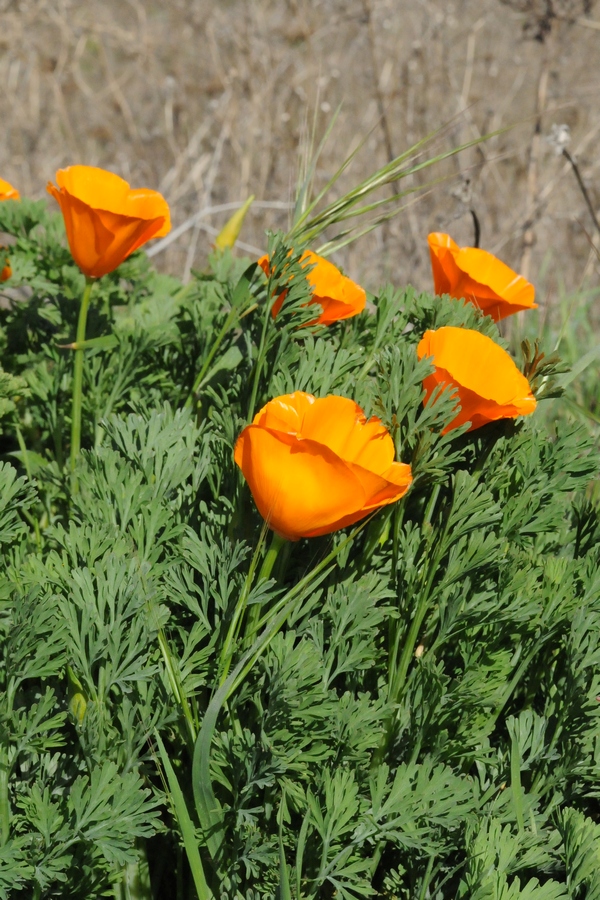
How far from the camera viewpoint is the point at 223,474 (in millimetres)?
1061

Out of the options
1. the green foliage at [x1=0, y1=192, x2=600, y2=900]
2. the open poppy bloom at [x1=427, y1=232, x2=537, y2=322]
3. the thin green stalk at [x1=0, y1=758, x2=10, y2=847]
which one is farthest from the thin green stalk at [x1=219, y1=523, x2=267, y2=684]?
the open poppy bloom at [x1=427, y1=232, x2=537, y2=322]

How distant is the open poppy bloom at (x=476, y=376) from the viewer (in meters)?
0.93

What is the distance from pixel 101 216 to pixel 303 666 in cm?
66

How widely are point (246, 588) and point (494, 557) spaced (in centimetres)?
29

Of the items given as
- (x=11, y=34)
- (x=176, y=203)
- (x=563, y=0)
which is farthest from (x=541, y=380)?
(x=11, y=34)

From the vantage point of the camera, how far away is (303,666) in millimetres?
846

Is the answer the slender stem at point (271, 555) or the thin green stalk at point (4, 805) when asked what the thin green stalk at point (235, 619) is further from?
the thin green stalk at point (4, 805)

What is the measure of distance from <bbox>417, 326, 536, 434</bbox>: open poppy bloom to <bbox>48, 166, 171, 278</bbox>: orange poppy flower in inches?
18.2

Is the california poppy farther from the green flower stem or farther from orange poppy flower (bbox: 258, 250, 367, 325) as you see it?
orange poppy flower (bbox: 258, 250, 367, 325)

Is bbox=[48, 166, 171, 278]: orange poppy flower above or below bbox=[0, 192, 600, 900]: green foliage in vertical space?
above

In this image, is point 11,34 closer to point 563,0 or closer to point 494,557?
point 563,0

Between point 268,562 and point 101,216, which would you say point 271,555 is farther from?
point 101,216

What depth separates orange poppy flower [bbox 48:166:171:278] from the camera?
1.13 m

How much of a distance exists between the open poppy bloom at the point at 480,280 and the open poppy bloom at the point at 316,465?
0.40 metres
